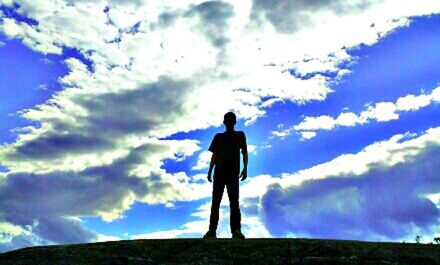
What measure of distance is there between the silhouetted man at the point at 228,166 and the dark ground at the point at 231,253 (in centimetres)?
332

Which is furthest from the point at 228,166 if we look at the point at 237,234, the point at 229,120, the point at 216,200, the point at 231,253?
the point at 231,253

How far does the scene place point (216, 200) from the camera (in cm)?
1396

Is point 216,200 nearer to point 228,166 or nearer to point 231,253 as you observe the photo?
point 228,166

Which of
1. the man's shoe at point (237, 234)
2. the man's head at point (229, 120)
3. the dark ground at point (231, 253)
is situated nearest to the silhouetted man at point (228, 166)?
the man's head at point (229, 120)

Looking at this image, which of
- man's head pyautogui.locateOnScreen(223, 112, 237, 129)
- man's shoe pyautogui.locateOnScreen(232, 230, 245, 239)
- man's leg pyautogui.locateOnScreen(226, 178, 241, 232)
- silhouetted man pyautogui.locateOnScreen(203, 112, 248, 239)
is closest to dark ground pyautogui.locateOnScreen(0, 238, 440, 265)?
man's shoe pyautogui.locateOnScreen(232, 230, 245, 239)

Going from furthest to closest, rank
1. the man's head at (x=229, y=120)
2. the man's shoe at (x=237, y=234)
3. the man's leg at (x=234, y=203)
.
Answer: the man's head at (x=229, y=120), the man's leg at (x=234, y=203), the man's shoe at (x=237, y=234)

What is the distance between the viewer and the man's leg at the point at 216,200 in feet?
45.3

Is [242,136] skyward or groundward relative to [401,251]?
skyward

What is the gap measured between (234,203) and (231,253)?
14.2ft

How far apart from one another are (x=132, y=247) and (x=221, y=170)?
14.9ft

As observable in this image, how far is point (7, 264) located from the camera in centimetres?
916

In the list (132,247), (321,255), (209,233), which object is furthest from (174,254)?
(209,233)

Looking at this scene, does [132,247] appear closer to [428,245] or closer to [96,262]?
[96,262]

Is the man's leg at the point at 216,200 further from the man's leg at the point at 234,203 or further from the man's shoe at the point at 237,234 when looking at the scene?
the man's shoe at the point at 237,234
